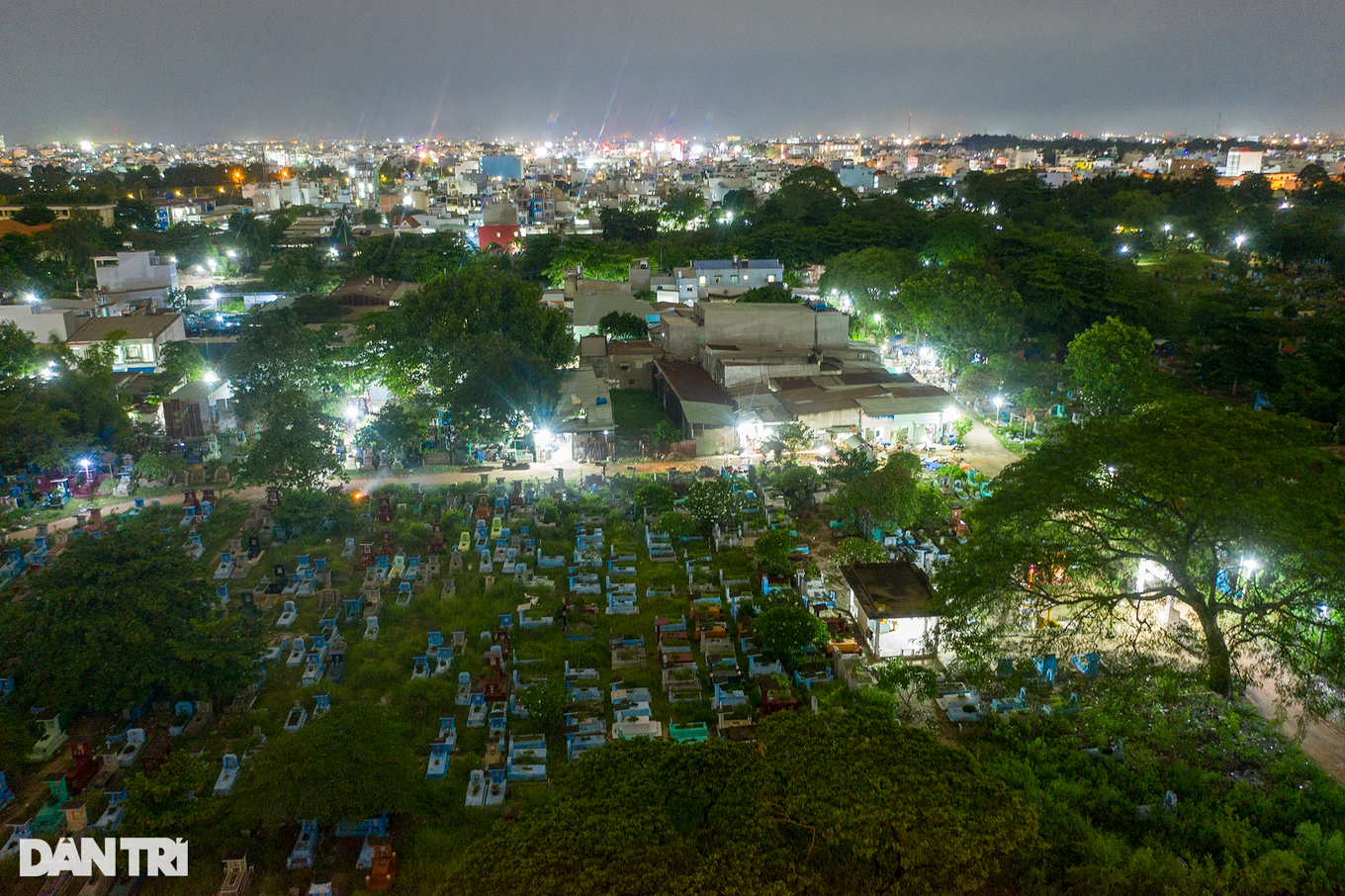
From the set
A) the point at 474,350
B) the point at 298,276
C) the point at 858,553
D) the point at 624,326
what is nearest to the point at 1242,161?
the point at 624,326

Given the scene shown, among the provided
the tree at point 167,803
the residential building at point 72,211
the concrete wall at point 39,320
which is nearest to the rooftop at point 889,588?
the tree at point 167,803

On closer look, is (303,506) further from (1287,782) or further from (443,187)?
(443,187)

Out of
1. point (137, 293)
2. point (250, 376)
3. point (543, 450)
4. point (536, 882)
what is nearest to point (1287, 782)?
point (536, 882)

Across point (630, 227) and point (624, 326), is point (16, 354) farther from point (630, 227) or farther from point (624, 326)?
point (630, 227)

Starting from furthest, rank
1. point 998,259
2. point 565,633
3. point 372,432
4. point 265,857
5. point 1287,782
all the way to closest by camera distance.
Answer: point 998,259, point 372,432, point 565,633, point 1287,782, point 265,857

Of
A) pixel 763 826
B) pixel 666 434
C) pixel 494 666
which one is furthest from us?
pixel 666 434

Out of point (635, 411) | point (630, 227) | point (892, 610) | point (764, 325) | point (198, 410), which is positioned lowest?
point (892, 610)
